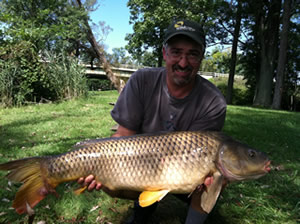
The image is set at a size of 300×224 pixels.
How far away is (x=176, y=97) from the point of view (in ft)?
6.52

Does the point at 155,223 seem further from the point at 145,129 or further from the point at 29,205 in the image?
the point at 29,205

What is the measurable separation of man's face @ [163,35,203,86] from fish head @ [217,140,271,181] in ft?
2.18

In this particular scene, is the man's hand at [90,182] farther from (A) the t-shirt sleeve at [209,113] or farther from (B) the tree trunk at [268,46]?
(B) the tree trunk at [268,46]

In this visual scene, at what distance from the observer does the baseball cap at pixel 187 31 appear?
1874 millimetres

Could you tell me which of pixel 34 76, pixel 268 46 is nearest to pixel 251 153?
pixel 34 76

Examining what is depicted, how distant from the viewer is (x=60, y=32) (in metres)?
10.3

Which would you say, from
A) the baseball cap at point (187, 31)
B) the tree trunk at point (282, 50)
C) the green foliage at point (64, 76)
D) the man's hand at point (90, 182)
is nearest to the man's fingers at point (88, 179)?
the man's hand at point (90, 182)

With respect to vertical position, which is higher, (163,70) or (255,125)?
(163,70)

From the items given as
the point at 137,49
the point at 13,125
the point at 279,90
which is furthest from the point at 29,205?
the point at 137,49

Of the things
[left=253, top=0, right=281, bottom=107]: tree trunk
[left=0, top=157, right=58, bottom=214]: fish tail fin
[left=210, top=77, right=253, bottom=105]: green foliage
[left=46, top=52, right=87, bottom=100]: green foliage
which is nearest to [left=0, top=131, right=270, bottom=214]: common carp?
[left=0, top=157, right=58, bottom=214]: fish tail fin

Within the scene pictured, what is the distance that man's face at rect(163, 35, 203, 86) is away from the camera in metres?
1.91

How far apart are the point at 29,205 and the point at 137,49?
67.5ft

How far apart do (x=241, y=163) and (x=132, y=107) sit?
956 mm

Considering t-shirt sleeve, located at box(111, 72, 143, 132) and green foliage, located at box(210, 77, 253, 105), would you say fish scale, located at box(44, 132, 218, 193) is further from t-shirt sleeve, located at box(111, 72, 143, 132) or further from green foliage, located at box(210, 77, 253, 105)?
green foliage, located at box(210, 77, 253, 105)
